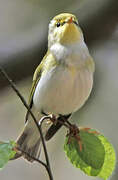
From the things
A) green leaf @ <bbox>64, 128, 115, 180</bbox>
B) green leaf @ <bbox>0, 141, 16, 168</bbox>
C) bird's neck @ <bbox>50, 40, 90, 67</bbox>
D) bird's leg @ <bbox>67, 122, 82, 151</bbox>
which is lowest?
green leaf @ <bbox>64, 128, 115, 180</bbox>

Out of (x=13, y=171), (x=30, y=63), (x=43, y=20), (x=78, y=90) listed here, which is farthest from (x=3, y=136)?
(x=78, y=90)

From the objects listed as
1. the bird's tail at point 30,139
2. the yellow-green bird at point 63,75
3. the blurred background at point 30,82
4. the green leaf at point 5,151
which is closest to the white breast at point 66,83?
the yellow-green bird at point 63,75

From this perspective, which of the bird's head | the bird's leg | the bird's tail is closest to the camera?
the bird's leg

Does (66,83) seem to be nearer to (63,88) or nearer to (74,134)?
(63,88)

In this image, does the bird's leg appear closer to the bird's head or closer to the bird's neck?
the bird's neck

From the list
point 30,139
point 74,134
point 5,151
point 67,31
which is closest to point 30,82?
point 30,139

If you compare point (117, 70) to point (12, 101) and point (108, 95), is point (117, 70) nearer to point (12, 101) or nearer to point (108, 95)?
point (108, 95)

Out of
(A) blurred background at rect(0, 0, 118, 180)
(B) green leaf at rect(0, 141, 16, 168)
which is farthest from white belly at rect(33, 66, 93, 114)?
(B) green leaf at rect(0, 141, 16, 168)
